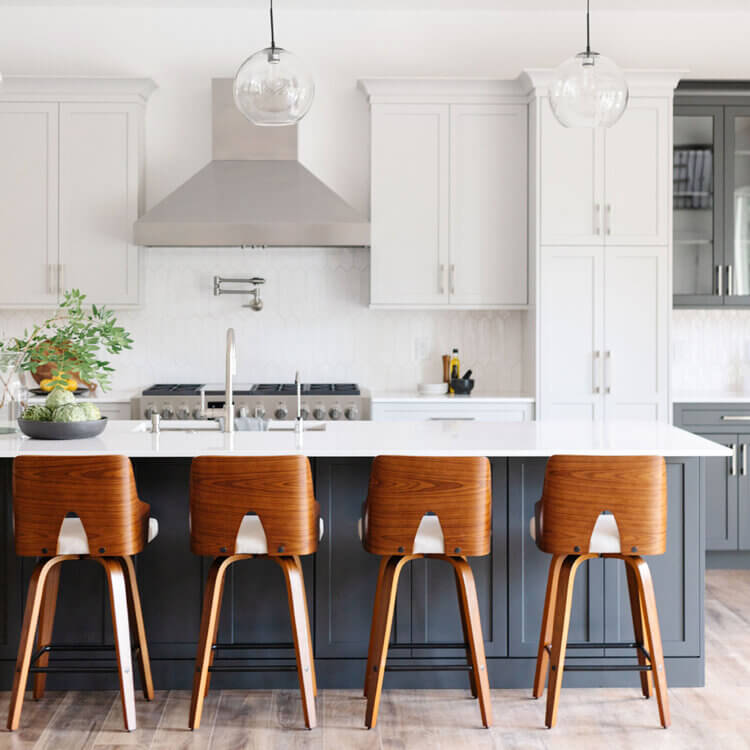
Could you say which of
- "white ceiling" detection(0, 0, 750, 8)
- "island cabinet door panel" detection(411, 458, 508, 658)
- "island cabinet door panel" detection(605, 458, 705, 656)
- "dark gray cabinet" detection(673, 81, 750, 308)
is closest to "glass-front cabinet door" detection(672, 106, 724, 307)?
"dark gray cabinet" detection(673, 81, 750, 308)

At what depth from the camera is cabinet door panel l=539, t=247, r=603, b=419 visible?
183 inches

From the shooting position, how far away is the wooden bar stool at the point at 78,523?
102 inches

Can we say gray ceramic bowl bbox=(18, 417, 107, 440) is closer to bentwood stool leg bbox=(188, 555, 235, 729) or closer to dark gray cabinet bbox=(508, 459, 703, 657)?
bentwood stool leg bbox=(188, 555, 235, 729)

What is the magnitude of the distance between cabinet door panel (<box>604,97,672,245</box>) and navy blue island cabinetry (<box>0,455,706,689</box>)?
6.37 feet

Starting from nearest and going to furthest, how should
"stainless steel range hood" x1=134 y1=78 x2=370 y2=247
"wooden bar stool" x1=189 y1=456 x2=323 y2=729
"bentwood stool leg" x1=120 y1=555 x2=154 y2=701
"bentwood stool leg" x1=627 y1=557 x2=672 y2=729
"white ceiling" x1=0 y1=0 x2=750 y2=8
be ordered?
"wooden bar stool" x1=189 y1=456 x2=323 y2=729, "bentwood stool leg" x1=627 y1=557 x2=672 y2=729, "bentwood stool leg" x1=120 y1=555 x2=154 y2=701, "stainless steel range hood" x1=134 y1=78 x2=370 y2=247, "white ceiling" x1=0 y1=0 x2=750 y2=8

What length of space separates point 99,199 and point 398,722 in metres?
3.23

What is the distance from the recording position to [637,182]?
468cm

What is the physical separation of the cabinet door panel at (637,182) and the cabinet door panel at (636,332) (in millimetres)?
92

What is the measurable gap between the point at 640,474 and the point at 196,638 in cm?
157

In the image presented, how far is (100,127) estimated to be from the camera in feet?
15.6

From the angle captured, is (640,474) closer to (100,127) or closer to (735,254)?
(735,254)

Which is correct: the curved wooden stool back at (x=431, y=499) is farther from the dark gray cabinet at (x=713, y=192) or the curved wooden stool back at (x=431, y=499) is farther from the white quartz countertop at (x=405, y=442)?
the dark gray cabinet at (x=713, y=192)

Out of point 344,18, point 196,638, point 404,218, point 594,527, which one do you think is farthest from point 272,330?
point 594,527

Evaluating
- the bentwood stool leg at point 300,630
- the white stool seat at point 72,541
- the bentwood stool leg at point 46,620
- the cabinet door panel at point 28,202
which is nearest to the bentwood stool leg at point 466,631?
the bentwood stool leg at point 300,630
